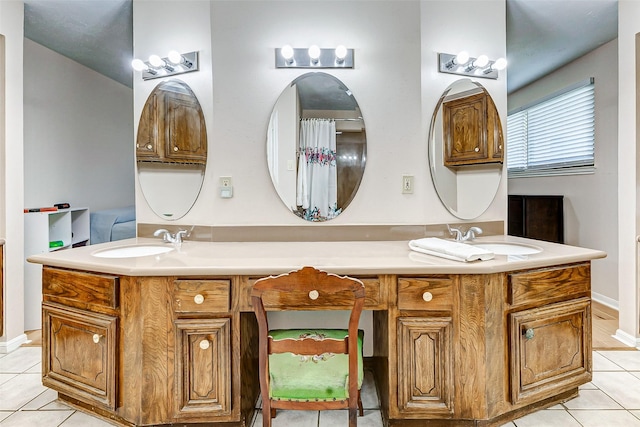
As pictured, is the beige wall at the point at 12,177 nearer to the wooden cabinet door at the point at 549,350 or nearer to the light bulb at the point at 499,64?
the wooden cabinet door at the point at 549,350

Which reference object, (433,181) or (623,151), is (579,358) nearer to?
(433,181)

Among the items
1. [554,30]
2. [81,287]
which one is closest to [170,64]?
[81,287]

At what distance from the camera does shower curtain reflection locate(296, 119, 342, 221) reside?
218 centimetres

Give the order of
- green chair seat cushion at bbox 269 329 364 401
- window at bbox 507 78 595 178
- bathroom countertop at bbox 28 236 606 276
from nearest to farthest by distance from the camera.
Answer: green chair seat cushion at bbox 269 329 364 401, bathroom countertop at bbox 28 236 606 276, window at bbox 507 78 595 178

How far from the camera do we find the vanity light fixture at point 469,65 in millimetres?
2201

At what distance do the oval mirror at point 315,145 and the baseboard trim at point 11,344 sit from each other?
221cm

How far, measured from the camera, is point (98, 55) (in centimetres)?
345

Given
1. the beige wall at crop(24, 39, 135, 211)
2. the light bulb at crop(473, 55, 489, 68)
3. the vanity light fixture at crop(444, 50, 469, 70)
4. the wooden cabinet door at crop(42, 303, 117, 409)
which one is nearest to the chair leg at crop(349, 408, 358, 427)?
the wooden cabinet door at crop(42, 303, 117, 409)

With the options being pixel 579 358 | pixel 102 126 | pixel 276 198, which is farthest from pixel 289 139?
pixel 102 126

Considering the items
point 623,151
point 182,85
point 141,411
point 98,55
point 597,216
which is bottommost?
point 141,411

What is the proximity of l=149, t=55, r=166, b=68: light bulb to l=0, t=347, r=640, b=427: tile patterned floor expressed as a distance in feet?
6.58

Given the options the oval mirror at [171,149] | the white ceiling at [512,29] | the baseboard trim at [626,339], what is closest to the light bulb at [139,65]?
the oval mirror at [171,149]

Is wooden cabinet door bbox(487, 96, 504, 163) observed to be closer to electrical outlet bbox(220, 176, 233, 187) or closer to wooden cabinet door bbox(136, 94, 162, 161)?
electrical outlet bbox(220, 176, 233, 187)

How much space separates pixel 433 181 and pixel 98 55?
342cm
